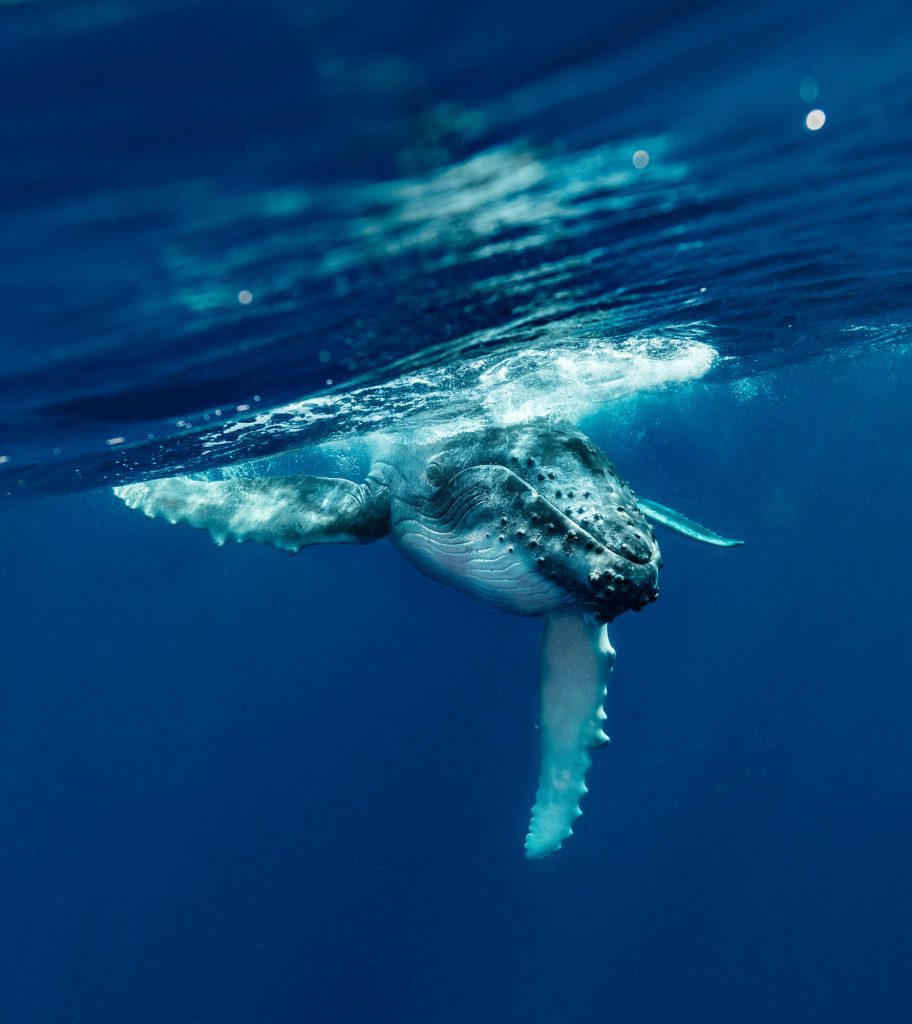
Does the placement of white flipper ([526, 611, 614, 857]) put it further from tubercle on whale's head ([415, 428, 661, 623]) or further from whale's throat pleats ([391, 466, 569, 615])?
tubercle on whale's head ([415, 428, 661, 623])

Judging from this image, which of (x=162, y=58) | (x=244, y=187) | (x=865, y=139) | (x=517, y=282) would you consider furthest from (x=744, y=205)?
(x=162, y=58)

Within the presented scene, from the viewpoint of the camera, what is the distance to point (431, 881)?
4409cm

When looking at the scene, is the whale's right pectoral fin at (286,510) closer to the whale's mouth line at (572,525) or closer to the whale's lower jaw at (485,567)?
the whale's lower jaw at (485,567)

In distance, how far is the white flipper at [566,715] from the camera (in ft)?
27.8

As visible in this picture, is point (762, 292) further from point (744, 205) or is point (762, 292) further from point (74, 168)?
point (74, 168)

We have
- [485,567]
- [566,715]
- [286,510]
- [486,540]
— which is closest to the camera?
[486,540]

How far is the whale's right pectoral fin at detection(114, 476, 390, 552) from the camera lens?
973cm

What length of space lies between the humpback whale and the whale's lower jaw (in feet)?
0.06

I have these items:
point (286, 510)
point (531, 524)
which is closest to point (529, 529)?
point (531, 524)

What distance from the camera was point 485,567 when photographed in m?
8.20

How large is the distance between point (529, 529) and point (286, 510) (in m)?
3.80

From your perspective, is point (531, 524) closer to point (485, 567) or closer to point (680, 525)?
point (485, 567)

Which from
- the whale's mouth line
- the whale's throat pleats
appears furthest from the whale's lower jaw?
the whale's mouth line

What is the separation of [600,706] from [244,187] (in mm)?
6412
